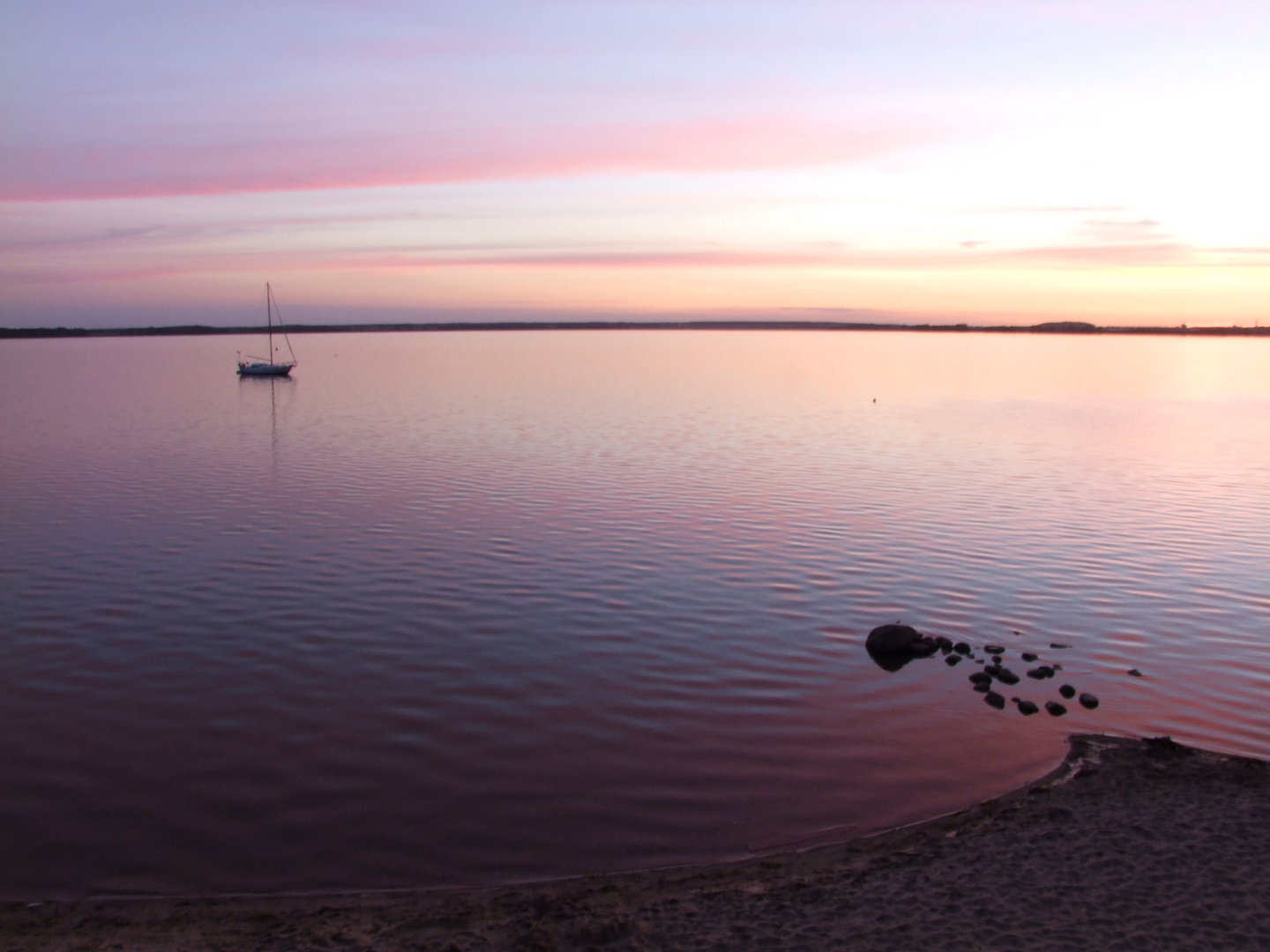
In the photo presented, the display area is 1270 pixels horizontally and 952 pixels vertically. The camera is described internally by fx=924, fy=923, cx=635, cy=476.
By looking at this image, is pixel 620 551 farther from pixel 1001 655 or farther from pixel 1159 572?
pixel 1159 572

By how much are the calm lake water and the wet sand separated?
0.51 meters

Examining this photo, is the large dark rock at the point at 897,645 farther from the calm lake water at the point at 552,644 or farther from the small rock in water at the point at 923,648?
the calm lake water at the point at 552,644

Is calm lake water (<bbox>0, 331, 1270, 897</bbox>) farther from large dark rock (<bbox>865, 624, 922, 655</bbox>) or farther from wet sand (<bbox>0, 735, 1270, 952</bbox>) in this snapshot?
wet sand (<bbox>0, 735, 1270, 952</bbox>)

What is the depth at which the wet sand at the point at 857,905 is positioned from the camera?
689cm

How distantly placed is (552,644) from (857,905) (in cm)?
729

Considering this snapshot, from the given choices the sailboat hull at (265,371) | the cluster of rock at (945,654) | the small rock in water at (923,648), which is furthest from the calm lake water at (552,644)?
the sailboat hull at (265,371)

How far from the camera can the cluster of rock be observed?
42.0 ft

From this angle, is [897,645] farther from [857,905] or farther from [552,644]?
[857,905]

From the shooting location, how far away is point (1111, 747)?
1063cm

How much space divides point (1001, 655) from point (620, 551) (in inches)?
315

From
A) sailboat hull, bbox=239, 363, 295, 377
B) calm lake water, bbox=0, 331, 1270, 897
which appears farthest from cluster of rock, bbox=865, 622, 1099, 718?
sailboat hull, bbox=239, 363, 295, 377

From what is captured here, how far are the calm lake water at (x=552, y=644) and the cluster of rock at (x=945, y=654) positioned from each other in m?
0.24

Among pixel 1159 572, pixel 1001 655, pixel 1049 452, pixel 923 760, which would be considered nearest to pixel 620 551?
pixel 1001 655

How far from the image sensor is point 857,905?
7355mm
